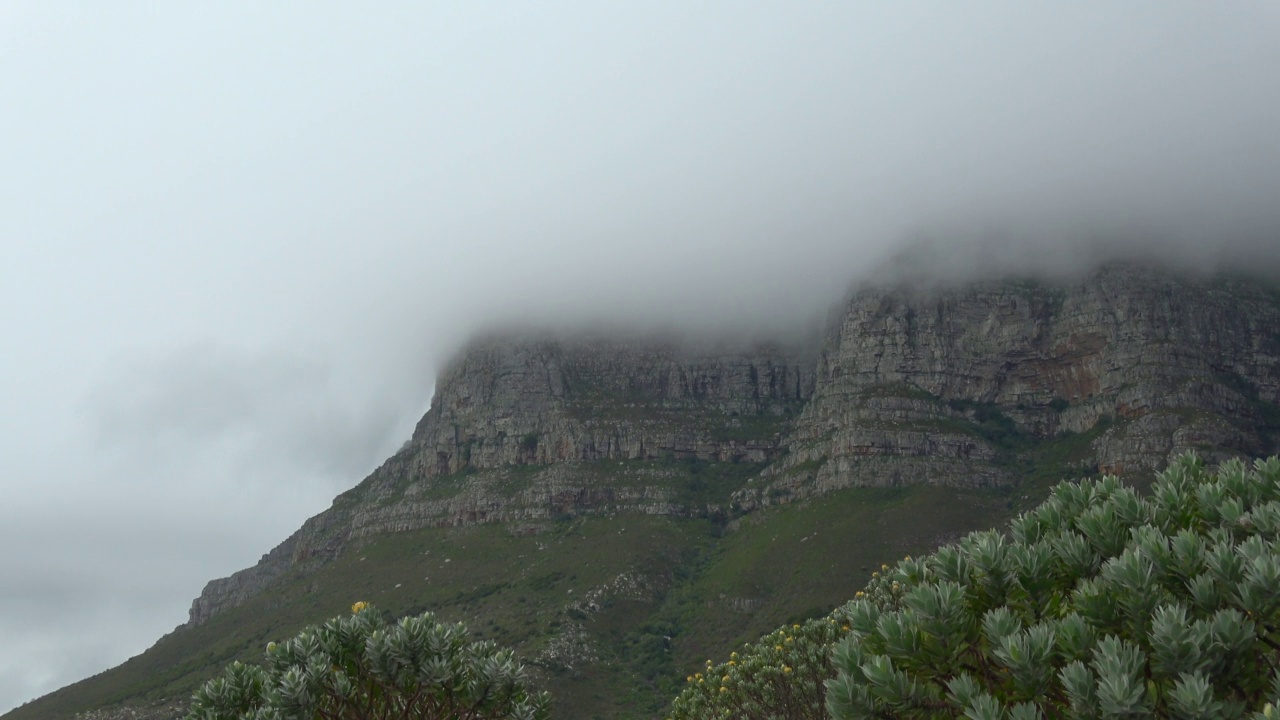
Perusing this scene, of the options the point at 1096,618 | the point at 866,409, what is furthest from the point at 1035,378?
the point at 1096,618

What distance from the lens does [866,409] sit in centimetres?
13900

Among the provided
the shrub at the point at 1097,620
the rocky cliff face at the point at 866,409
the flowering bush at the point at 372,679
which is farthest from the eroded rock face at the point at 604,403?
the shrub at the point at 1097,620

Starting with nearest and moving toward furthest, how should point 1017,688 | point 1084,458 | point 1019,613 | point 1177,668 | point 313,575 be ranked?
point 1177,668, point 1017,688, point 1019,613, point 1084,458, point 313,575

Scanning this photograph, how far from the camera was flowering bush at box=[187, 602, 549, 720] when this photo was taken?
14883 mm

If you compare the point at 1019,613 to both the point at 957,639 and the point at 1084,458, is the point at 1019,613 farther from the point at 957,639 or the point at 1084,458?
the point at 1084,458

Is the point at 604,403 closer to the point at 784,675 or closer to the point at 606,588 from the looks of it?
the point at 606,588

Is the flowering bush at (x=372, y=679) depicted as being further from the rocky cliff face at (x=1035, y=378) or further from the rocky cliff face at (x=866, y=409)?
the rocky cliff face at (x=866, y=409)

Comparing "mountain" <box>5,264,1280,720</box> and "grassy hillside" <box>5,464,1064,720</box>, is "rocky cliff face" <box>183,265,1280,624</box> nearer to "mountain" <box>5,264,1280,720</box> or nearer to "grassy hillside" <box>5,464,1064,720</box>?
"mountain" <box>5,264,1280,720</box>

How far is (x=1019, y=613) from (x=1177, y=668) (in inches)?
74.8

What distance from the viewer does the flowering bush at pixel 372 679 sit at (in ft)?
48.8

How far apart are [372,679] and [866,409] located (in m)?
129

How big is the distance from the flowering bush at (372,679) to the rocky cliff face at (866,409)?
110m

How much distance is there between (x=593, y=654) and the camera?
91938 mm

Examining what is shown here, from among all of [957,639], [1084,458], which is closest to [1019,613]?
[957,639]
